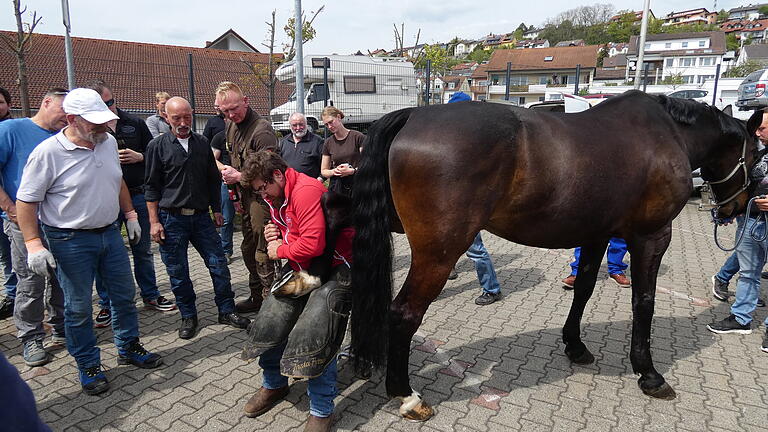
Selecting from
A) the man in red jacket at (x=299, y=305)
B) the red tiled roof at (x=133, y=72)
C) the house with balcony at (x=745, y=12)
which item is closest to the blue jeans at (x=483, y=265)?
the man in red jacket at (x=299, y=305)

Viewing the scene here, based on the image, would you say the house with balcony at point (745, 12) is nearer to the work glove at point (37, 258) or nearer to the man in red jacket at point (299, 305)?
the man in red jacket at point (299, 305)

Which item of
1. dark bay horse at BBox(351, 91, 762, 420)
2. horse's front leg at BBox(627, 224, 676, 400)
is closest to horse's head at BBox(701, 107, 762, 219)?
dark bay horse at BBox(351, 91, 762, 420)

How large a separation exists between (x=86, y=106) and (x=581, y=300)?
12.2 feet

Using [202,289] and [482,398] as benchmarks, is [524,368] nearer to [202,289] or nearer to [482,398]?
[482,398]

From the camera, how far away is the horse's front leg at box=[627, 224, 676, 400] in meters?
3.02

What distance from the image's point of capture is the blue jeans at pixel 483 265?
4.59m

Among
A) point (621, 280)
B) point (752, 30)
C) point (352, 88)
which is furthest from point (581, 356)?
point (752, 30)

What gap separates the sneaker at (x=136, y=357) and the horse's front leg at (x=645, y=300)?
3.50 meters

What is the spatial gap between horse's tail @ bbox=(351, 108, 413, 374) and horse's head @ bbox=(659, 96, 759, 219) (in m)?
2.02

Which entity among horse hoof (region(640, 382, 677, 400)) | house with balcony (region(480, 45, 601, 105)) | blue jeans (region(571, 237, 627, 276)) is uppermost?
house with balcony (region(480, 45, 601, 105))

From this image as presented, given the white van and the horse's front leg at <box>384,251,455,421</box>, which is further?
the white van

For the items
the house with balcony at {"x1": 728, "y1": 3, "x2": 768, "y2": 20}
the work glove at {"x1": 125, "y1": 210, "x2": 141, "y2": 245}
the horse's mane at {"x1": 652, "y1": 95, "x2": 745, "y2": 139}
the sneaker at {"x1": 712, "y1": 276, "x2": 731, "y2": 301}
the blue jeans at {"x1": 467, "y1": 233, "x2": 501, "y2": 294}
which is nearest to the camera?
the horse's mane at {"x1": 652, "y1": 95, "x2": 745, "y2": 139}

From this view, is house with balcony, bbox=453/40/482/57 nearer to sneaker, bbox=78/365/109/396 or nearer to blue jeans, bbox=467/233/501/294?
blue jeans, bbox=467/233/501/294

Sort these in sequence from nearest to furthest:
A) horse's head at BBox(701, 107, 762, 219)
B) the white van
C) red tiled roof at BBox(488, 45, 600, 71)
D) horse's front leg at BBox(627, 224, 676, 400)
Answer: horse's front leg at BBox(627, 224, 676, 400) → horse's head at BBox(701, 107, 762, 219) → the white van → red tiled roof at BBox(488, 45, 600, 71)
